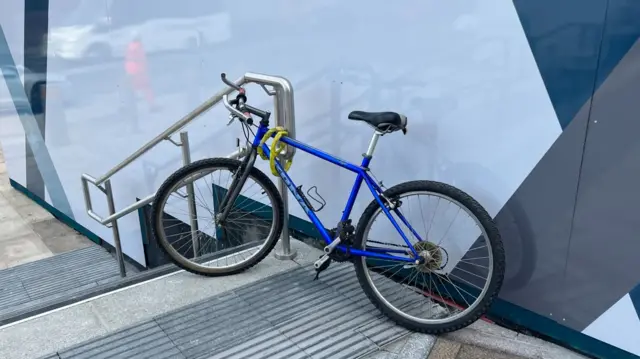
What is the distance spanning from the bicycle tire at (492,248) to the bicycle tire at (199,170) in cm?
62

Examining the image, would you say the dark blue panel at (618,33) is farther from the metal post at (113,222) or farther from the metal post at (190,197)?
the metal post at (113,222)

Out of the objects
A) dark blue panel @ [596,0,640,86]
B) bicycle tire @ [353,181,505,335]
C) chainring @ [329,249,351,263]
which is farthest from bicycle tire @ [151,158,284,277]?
dark blue panel @ [596,0,640,86]

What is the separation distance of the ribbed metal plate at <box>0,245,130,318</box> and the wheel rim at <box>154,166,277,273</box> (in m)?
1.06

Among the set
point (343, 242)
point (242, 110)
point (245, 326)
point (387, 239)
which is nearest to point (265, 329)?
point (245, 326)

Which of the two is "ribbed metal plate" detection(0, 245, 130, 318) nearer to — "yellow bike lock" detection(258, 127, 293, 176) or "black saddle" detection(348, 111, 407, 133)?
"yellow bike lock" detection(258, 127, 293, 176)

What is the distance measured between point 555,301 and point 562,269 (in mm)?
167

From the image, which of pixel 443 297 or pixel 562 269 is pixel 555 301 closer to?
pixel 562 269

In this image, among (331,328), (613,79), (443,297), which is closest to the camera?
(613,79)

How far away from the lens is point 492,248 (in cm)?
225

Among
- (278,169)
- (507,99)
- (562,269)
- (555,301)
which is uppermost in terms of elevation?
(507,99)

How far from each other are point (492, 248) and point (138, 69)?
384 centimetres

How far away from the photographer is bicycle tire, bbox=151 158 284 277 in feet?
9.37

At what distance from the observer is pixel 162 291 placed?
2873mm

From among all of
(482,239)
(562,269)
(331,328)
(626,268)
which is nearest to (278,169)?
(331,328)
